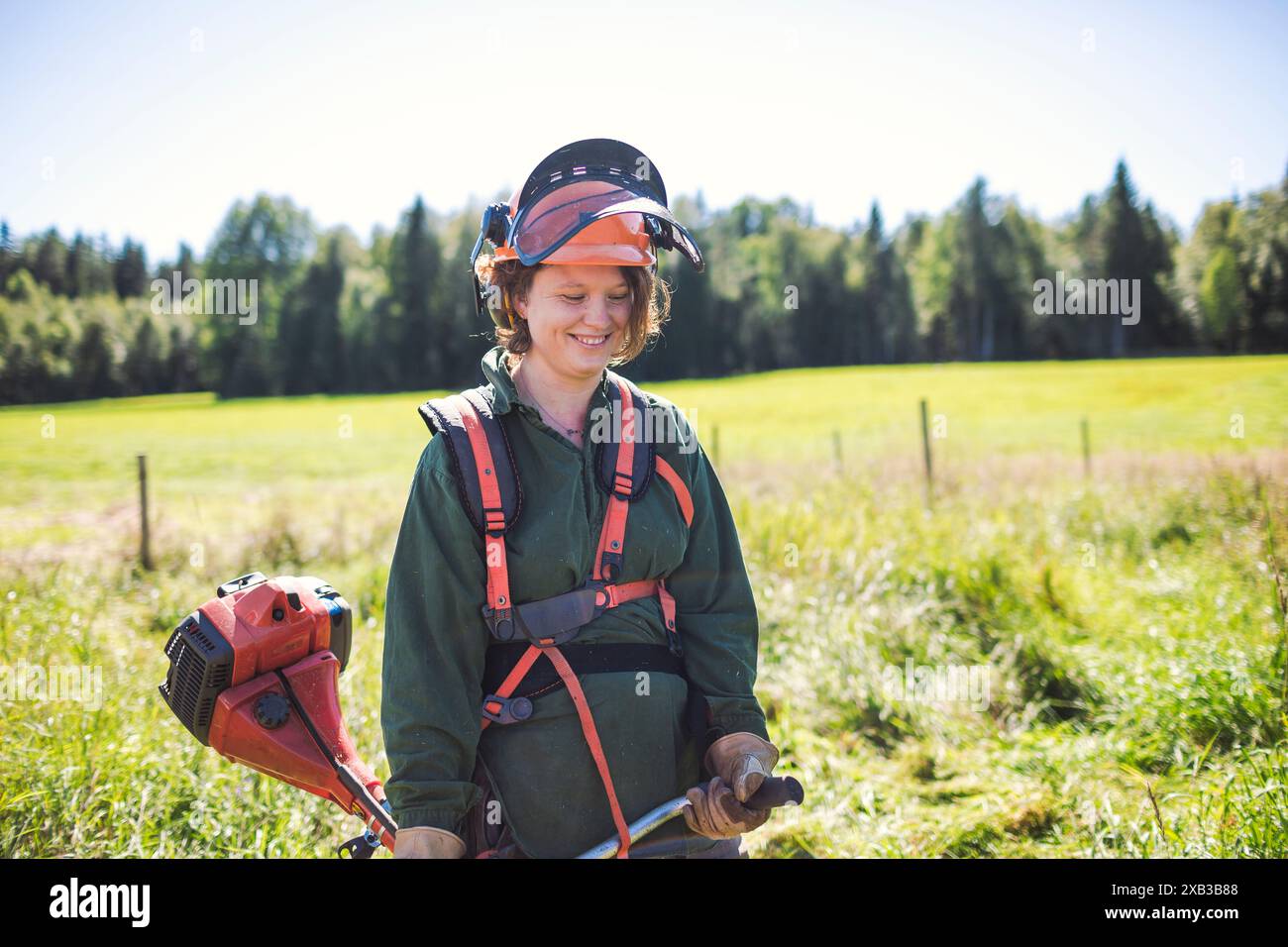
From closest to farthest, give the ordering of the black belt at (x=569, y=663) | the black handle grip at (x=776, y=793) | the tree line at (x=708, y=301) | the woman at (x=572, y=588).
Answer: the black handle grip at (x=776, y=793), the woman at (x=572, y=588), the black belt at (x=569, y=663), the tree line at (x=708, y=301)

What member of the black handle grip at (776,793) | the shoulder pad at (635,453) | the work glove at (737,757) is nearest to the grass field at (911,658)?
the work glove at (737,757)

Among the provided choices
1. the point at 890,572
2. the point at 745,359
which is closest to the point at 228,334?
the point at 745,359

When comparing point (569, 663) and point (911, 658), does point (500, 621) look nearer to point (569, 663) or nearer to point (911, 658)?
point (569, 663)

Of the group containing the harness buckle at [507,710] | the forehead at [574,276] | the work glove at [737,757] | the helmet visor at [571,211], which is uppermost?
the helmet visor at [571,211]

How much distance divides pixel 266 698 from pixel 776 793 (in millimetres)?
1481

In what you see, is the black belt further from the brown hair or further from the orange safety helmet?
the orange safety helmet

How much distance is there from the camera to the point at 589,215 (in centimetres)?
211

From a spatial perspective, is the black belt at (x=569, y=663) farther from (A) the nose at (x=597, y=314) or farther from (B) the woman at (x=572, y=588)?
(A) the nose at (x=597, y=314)

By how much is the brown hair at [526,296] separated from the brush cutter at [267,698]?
1.05 meters

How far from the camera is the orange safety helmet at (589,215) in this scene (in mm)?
2123

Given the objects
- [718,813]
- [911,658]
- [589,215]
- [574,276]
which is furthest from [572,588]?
[911,658]

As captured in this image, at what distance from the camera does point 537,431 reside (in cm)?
220

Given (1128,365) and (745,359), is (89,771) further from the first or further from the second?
(745,359)

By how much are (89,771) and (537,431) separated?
10.2ft
